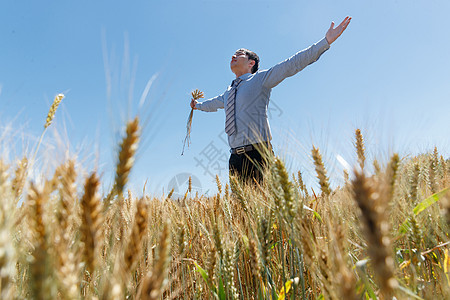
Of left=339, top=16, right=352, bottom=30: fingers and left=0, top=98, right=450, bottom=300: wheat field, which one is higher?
left=339, top=16, right=352, bottom=30: fingers

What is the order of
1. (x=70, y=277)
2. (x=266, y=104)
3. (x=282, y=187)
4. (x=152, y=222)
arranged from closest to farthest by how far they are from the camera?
(x=70, y=277), (x=282, y=187), (x=152, y=222), (x=266, y=104)

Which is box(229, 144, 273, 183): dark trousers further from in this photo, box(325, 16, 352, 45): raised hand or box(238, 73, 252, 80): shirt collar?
box(325, 16, 352, 45): raised hand

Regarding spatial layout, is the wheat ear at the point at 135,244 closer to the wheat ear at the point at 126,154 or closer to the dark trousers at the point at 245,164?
the wheat ear at the point at 126,154

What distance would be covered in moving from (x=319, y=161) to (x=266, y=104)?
2.89 m

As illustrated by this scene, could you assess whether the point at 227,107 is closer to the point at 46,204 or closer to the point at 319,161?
the point at 319,161

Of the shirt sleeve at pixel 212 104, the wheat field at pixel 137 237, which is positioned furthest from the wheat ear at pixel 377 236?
the shirt sleeve at pixel 212 104

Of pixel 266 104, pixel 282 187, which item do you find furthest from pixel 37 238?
pixel 266 104

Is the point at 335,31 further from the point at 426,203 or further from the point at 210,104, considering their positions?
the point at 210,104

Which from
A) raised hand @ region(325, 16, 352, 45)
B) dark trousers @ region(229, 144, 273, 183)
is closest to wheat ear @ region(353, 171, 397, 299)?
raised hand @ region(325, 16, 352, 45)

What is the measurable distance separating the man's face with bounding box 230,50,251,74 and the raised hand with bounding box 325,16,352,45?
5.74ft

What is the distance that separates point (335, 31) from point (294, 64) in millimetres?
618

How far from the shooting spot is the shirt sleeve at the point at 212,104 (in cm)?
561

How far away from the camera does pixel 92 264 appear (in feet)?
1.88

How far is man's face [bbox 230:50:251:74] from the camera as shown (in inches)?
189
